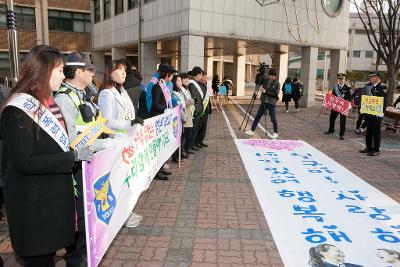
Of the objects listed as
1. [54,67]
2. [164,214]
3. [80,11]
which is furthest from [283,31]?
[80,11]

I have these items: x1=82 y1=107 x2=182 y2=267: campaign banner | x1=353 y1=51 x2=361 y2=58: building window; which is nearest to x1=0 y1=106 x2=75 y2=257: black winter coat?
x1=82 y1=107 x2=182 y2=267: campaign banner

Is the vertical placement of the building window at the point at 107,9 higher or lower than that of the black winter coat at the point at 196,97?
higher

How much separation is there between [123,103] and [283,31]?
16.6 meters

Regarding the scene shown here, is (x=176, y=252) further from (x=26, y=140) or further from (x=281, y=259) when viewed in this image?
(x=26, y=140)

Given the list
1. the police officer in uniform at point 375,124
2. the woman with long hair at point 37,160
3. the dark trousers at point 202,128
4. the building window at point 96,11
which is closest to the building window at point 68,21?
the building window at point 96,11

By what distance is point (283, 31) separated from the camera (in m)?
19.1

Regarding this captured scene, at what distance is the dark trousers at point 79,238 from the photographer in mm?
3000

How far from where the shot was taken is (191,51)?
15.7m

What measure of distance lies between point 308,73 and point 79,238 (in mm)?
→ 20200

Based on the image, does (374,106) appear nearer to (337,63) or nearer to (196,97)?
(196,97)

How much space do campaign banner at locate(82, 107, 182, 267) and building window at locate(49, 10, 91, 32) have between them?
1277 inches

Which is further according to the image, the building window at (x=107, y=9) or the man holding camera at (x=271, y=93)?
the building window at (x=107, y=9)

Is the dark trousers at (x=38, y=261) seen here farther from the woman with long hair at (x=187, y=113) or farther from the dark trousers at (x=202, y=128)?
the dark trousers at (x=202, y=128)

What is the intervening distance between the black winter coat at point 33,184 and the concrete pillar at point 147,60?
17954mm
